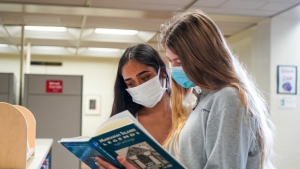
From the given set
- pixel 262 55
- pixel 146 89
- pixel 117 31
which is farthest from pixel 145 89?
pixel 117 31

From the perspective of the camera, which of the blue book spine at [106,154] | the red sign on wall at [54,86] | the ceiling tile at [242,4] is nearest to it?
the blue book spine at [106,154]

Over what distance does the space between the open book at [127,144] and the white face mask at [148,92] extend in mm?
641

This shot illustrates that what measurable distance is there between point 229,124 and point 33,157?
1620mm

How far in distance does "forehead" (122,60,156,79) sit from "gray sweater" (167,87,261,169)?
0.73 m

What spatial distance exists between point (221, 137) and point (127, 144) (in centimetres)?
26

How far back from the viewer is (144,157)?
44.8 inches

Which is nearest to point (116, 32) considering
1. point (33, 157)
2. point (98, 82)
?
point (98, 82)

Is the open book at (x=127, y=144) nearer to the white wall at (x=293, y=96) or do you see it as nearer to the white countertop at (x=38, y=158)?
the white countertop at (x=38, y=158)

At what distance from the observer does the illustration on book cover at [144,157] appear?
1097 millimetres

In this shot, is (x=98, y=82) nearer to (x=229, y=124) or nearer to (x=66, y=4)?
(x=66, y=4)

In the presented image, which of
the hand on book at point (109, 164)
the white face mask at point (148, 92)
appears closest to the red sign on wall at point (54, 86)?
the white face mask at point (148, 92)

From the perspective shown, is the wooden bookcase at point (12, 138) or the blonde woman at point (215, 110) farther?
the wooden bookcase at point (12, 138)

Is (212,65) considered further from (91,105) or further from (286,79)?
(91,105)

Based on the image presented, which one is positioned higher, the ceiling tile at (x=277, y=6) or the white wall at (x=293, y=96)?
the ceiling tile at (x=277, y=6)
